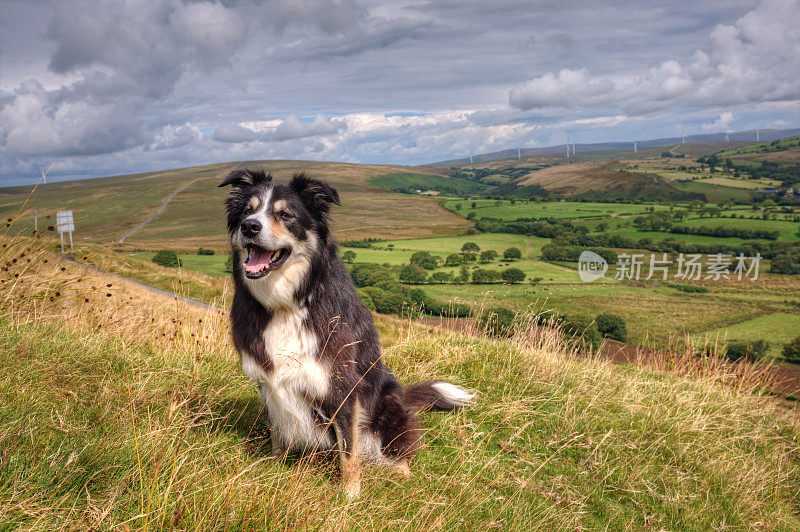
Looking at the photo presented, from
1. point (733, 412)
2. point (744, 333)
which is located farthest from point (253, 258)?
point (744, 333)

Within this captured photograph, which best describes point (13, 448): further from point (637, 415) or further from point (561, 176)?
point (561, 176)

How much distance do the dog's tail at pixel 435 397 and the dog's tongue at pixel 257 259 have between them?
2.22 metres

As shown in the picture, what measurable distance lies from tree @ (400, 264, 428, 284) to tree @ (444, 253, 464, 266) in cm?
1233

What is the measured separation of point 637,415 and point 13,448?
6.16 meters

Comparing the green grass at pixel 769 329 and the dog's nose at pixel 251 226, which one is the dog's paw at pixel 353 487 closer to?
the dog's nose at pixel 251 226

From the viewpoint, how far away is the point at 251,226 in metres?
3.19

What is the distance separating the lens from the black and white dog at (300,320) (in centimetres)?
337

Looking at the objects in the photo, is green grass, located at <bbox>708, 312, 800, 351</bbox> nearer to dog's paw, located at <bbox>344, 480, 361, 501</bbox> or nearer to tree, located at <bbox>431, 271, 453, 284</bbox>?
tree, located at <bbox>431, 271, 453, 284</bbox>

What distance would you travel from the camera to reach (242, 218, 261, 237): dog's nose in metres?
3.17

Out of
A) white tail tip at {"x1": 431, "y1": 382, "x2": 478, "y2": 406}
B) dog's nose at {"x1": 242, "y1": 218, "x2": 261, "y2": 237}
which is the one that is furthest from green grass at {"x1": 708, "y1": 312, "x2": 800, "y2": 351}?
dog's nose at {"x1": 242, "y1": 218, "x2": 261, "y2": 237}

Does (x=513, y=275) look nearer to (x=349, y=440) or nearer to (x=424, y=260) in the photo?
(x=424, y=260)

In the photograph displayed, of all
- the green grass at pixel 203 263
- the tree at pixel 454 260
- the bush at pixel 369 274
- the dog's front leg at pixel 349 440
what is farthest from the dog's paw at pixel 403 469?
the tree at pixel 454 260

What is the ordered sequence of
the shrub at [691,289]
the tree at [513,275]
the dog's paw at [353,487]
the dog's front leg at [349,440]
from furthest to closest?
the shrub at [691,289] < the tree at [513,275] < the dog's front leg at [349,440] < the dog's paw at [353,487]

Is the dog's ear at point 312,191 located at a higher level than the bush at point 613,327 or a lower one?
higher
